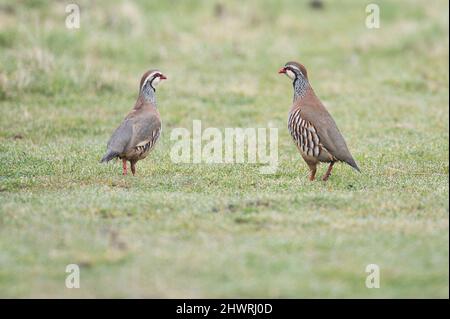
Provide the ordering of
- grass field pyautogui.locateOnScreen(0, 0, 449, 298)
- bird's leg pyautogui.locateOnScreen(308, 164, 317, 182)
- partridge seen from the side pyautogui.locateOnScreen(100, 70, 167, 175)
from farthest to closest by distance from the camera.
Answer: bird's leg pyautogui.locateOnScreen(308, 164, 317, 182), partridge seen from the side pyautogui.locateOnScreen(100, 70, 167, 175), grass field pyautogui.locateOnScreen(0, 0, 449, 298)

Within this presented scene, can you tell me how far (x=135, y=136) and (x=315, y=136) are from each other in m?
2.28

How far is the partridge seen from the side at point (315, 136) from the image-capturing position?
34.0 ft

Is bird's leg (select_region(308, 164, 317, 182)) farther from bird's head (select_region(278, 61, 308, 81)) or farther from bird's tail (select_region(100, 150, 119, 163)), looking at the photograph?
bird's tail (select_region(100, 150, 119, 163))

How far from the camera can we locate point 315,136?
34.4 feet

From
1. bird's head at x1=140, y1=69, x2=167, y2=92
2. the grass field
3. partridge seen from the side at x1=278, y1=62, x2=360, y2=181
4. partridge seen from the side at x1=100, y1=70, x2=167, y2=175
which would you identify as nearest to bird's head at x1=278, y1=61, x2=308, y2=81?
partridge seen from the side at x1=278, y1=62, x2=360, y2=181

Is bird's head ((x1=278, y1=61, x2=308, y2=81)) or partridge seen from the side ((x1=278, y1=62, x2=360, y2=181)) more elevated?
bird's head ((x1=278, y1=61, x2=308, y2=81))

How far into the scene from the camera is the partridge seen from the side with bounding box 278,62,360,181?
1037 centimetres

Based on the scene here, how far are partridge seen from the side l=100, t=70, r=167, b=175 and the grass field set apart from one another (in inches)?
13.1

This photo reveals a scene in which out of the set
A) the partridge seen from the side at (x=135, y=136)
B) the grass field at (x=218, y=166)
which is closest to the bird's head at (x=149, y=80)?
the partridge seen from the side at (x=135, y=136)

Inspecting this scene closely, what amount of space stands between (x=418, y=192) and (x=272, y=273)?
3.25 m

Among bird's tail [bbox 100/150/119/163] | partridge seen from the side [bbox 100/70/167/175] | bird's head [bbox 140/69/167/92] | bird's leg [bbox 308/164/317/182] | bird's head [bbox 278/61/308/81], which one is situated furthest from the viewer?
bird's head [bbox 140/69/167/92]

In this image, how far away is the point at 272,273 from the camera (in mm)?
7180

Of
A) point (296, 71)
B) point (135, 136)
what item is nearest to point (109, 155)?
point (135, 136)
